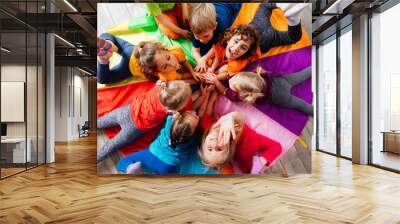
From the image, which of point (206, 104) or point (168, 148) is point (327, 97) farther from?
point (168, 148)

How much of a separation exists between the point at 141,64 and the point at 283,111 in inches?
99.8

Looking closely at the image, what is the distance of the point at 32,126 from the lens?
7.38 metres

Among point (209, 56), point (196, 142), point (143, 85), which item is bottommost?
point (196, 142)

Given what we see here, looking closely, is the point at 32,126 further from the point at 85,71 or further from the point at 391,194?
the point at 85,71

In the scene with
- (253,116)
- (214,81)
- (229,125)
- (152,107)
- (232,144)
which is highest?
(214,81)

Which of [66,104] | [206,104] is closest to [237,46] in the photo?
[206,104]

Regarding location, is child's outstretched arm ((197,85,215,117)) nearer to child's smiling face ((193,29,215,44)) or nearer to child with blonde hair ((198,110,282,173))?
child with blonde hair ((198,110,282,173))

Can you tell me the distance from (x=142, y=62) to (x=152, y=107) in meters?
0.78

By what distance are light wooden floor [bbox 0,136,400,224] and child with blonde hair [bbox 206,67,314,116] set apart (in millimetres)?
1286

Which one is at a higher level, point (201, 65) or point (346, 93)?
point (201, 65)

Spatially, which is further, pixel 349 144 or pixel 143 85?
pixel 349 144

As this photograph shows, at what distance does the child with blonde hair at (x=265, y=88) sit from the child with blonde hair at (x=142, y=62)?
533 millimetres

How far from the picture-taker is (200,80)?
627cm

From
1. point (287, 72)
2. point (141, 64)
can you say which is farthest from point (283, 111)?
point (141, 64)
